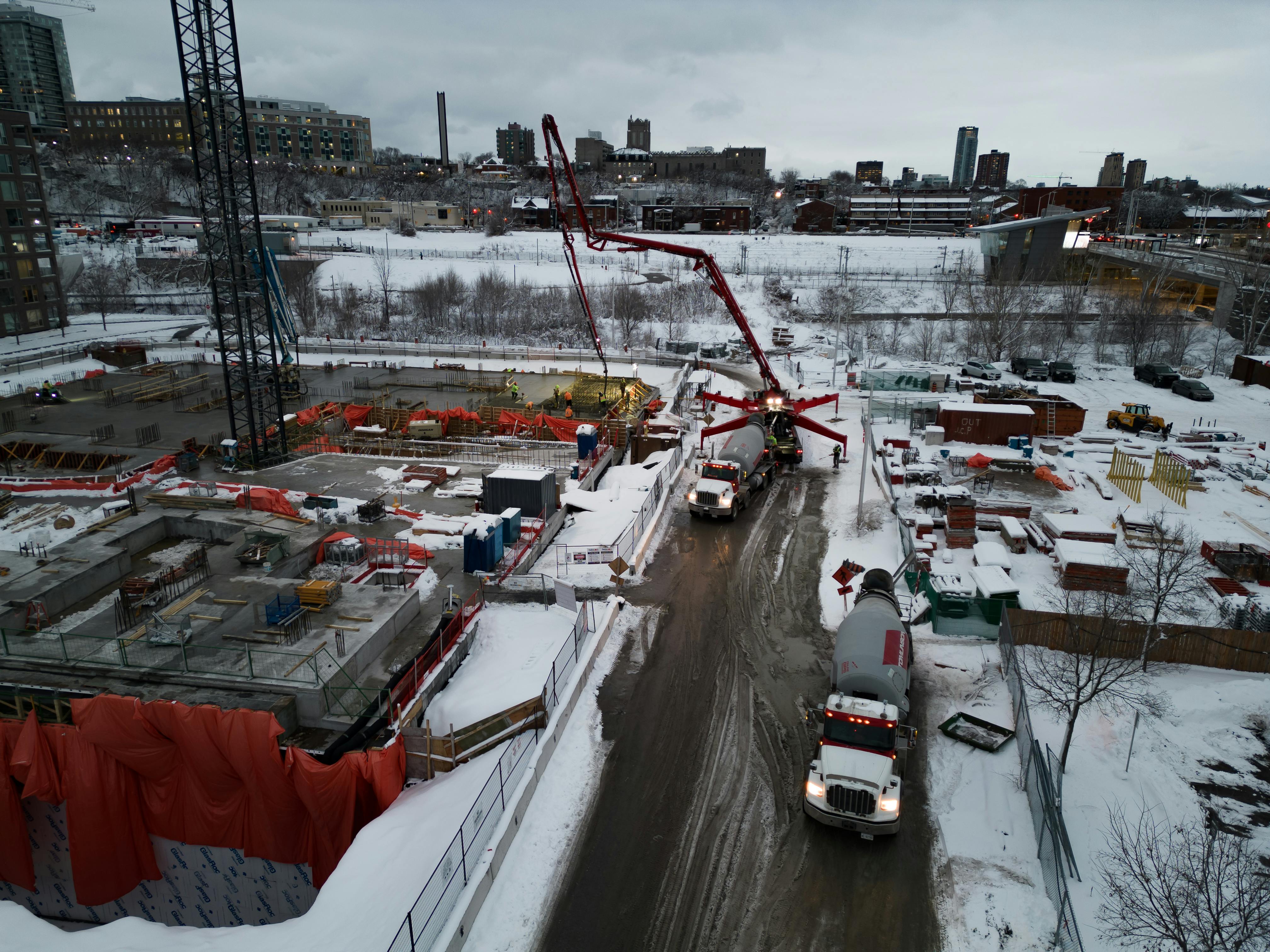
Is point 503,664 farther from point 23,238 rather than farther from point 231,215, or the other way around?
point 23,238

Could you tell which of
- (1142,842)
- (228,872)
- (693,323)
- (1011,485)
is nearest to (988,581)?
(1142,842)

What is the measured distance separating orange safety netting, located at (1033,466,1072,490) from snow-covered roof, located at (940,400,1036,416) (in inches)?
175

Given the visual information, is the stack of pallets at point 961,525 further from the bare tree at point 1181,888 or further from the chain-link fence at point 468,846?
the chain-link fence at point 468,846

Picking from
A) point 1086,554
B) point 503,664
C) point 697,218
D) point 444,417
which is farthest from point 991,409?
point 697,218

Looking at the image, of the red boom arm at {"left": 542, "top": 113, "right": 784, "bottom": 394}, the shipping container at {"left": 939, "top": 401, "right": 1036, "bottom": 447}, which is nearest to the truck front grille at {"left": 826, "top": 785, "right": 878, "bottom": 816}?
the red boom arm at {"left": 542, "top": 113, "right": 784, "bottom": 394}

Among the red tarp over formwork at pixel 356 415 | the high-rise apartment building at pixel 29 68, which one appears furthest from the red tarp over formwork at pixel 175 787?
the high-rise apartment building at pixel 29 68

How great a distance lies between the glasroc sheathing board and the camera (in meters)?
14.6

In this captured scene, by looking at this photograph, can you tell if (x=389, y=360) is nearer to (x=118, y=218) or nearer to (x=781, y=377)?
(x=781, y=377)

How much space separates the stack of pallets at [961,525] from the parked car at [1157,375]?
1214 inches

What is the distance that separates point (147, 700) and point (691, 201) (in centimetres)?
14192

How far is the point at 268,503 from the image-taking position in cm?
2478

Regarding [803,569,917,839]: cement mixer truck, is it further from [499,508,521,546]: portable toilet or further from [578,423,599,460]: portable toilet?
[578,423,599,460]: portable toilet

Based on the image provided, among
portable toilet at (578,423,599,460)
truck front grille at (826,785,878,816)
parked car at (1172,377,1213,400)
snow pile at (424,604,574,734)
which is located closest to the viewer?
truck front grille at (826,785,878,816)

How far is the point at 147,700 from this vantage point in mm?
15156
